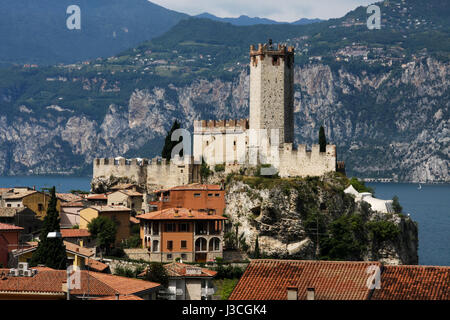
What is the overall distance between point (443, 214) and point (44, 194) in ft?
430

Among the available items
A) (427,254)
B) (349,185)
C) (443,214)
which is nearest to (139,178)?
(349,185)

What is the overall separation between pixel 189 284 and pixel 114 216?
63.0 ft

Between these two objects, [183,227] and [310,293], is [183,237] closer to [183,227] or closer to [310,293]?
[183,227]

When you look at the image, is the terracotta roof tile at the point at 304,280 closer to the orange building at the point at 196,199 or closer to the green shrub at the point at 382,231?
the orange building at the point at 196,199

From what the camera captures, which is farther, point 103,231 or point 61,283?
point 103,231

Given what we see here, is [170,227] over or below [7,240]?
over

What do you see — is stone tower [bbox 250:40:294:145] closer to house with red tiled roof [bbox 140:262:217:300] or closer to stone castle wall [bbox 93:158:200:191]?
stone castle wall [bbox 93:158:200:191]

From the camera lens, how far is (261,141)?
78.0 m

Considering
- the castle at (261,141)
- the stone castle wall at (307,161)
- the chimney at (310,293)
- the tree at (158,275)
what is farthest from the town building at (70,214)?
the chimney at (310,293)

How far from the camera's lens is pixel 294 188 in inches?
2872

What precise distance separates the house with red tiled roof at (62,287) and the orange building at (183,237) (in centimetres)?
1726

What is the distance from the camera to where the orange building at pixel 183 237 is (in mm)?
68375

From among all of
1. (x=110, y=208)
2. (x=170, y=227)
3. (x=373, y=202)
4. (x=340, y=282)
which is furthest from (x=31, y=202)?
(x=340, y=282)
